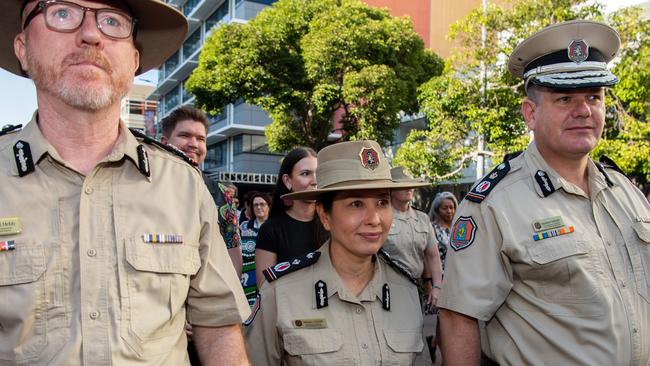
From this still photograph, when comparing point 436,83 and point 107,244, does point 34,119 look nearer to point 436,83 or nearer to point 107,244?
point 107,244

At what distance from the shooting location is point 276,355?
241 cm

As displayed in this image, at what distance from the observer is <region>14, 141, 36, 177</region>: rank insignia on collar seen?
66.2 inches

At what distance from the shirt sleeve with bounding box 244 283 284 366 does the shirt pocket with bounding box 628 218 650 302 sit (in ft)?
5.03

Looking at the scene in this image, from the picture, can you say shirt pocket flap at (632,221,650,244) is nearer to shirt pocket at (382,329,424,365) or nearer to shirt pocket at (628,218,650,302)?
shirt pocket at (628,218,650,302)

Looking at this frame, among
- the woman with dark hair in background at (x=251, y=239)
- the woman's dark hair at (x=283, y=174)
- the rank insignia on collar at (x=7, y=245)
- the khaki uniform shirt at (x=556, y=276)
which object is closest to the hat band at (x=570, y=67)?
the khaki uniform shirt at (x=556, y=276)

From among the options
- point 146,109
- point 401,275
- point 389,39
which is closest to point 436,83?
point 389,39

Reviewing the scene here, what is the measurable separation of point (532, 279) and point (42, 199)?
1.85 m

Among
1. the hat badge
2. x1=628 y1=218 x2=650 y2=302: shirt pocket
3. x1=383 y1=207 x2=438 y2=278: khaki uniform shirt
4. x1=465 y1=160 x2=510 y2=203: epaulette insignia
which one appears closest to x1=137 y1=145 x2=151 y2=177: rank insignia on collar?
x1=465 y1=160 x2=510 y2=203: epaulette insignia

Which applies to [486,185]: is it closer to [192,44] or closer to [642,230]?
[642,230]

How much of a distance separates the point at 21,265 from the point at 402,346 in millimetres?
1562

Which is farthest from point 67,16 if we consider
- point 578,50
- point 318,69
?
point 318,69

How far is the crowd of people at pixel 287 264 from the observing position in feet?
5.44

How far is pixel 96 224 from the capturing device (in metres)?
1.72

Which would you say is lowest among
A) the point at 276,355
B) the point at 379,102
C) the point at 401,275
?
the point at 276,355
